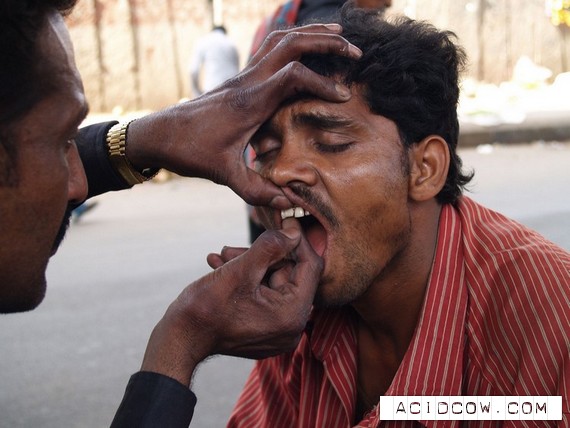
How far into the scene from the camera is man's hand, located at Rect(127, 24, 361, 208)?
246 centimetres

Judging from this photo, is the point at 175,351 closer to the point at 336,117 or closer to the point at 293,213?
the point at 293,213

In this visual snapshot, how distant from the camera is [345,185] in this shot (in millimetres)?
2545

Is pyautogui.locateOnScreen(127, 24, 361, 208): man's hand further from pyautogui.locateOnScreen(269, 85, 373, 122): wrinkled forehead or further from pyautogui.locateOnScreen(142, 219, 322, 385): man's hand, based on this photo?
pyautogui.locateOnScreen(142, 219, 322, 385): man's hand

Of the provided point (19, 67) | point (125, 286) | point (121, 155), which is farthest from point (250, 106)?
point (125, 286)

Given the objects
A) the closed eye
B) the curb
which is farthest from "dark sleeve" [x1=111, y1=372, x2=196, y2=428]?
the curb

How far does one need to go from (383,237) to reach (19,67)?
4.02 ft

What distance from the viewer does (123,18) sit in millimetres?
14391

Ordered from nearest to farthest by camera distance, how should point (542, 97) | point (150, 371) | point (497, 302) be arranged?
point (150, 371)
point (497, 302)
point (542, 97)

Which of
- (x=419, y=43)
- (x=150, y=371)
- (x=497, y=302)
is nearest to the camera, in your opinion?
(x=150, y=371)

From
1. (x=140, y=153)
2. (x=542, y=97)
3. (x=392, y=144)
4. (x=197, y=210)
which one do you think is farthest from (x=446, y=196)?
(x=542, y=97)

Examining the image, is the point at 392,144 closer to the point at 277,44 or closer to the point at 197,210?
the point at 277,44

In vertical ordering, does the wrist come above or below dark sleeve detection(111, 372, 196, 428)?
above

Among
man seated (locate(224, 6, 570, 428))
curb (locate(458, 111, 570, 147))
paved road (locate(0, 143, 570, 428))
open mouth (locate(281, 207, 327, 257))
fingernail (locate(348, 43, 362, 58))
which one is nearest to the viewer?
man seated (locate(224, 6, 570, 428))

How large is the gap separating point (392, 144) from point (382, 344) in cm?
63
